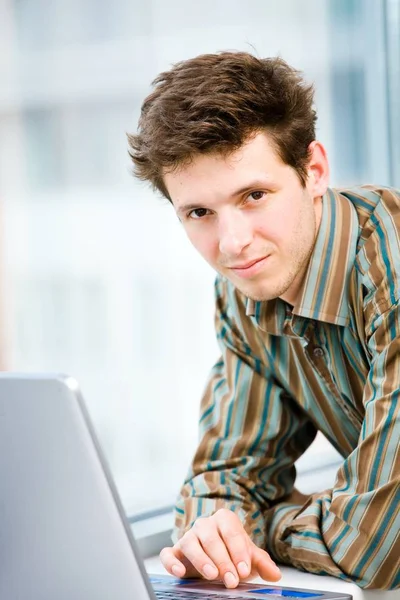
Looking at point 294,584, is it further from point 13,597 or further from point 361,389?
point 13,597

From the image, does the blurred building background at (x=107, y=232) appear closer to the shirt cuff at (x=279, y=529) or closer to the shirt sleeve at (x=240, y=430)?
the shirt sleeve at (x=240, y=430)

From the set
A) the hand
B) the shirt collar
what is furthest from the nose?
the hand

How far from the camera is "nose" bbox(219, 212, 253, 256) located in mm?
1333

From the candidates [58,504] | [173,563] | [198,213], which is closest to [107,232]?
[198,213]

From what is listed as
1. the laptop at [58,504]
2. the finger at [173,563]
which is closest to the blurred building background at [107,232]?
the finger at [173,563]

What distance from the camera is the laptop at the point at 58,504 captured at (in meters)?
0.85

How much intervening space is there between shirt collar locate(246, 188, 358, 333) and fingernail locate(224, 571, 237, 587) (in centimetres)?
41

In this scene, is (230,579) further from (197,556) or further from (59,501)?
(59,501)

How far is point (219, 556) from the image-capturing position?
1.23m

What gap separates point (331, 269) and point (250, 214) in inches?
6.5

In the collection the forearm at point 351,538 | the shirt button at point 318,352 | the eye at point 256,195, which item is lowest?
the forearm at point 351,538

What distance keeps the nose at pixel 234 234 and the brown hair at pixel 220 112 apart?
3.8 inches

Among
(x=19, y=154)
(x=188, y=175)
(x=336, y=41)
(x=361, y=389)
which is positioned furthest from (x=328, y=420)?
(x=336, y=41)

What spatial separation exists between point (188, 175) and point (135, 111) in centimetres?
56
